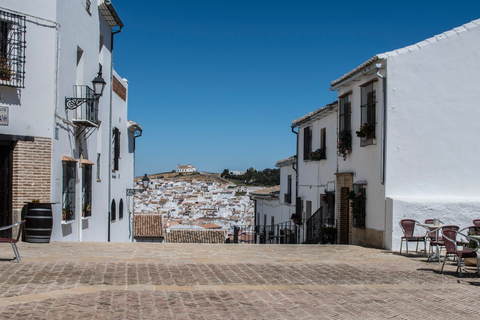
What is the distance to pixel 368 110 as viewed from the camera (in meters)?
14.9

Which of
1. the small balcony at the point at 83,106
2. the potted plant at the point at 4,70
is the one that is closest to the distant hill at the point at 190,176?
the small balcony at the point at 83,106

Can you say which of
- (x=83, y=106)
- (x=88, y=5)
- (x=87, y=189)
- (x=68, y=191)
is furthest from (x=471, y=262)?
(x=88, y=5)

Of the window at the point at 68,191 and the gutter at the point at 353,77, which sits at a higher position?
the gutter at the point at 353,77

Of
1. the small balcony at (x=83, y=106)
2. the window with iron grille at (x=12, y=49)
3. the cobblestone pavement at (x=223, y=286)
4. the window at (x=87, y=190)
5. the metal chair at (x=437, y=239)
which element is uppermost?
the window with iron grille at (x=12, y=49)

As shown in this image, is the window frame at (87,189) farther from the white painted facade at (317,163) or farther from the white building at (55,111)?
the white painted facade at (317,163)

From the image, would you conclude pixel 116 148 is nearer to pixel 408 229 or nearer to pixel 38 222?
pixel 38 222

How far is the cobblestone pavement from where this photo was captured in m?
6.43

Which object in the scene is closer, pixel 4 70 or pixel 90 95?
pixel 4 70

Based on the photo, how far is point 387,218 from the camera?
13.5 meters

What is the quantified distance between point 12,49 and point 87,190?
5355 millimetres

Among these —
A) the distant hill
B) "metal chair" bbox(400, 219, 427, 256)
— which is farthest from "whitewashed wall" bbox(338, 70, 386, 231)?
the distant hill

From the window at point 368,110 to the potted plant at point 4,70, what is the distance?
9.00m

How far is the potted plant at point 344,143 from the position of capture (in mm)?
16406

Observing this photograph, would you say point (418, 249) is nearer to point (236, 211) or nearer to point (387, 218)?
point (387, 218)
